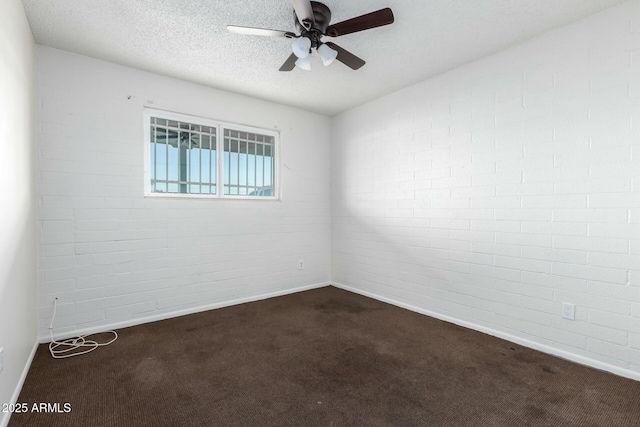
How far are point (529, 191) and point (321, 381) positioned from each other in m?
2.30

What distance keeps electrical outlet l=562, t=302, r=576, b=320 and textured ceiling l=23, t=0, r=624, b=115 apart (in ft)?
7.27

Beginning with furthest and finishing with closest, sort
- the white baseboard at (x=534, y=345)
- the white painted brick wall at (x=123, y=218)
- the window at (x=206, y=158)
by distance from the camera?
the window at (x=206, y=158) → the white painted brick wall at (x=123, y=218) → the white baseboard at (x=534, y=345)

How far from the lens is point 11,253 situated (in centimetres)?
182

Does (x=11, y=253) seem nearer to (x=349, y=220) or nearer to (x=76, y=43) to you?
(x=76, y=43)

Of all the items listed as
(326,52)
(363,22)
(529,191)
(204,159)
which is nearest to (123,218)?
(204,159)

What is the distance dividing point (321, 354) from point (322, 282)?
7.16 feet

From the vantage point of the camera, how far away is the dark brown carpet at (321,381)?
5.75 ft

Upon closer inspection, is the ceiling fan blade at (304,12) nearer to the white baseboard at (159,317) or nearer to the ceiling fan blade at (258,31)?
the ceiling fan blade at (258,31)

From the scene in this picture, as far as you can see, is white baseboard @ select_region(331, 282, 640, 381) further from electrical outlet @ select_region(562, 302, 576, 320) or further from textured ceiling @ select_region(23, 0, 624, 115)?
textured ceiling @ select_region(23, 0, 624, 115)

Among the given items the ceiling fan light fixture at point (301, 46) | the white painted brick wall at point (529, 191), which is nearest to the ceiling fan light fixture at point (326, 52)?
the ceiling fan light fixture at point (301, 46)

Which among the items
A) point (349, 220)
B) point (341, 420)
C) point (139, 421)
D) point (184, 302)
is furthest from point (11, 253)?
point (349, 220)

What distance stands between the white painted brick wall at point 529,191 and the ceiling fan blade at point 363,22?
58.2 inches

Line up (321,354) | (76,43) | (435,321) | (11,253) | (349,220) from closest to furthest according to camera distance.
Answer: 1. (11,253)
2. (321,354)
3. (76,43)
4. (435,321)
5. (349,220)

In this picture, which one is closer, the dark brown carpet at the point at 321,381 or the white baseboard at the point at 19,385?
the white baseboard at the point at 19,385
